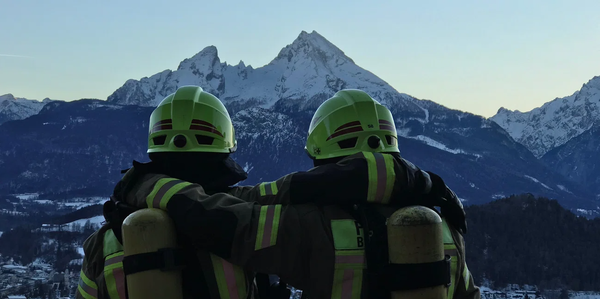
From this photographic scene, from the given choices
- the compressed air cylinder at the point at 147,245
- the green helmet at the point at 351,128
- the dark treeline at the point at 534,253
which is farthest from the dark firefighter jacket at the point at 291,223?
the dark treeline at the point at 534,253

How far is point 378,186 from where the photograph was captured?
400 centimetres

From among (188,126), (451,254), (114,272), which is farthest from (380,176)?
(114,272)

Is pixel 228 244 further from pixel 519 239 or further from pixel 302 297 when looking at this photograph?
pixel 519 239

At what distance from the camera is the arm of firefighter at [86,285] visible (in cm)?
465

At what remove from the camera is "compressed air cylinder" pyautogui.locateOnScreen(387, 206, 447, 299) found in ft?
12.4

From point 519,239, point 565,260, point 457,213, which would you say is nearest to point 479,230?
point 519,239

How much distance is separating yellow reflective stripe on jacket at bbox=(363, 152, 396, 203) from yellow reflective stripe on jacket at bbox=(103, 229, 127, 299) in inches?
74.5

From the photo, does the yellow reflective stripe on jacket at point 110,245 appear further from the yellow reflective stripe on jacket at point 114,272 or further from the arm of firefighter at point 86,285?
the arm of firefighter at point 86,285

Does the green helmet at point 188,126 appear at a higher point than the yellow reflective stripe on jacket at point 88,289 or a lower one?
higher

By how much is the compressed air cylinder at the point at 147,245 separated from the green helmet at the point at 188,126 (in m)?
1.02

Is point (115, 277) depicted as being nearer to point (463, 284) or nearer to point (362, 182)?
point (362, 182)

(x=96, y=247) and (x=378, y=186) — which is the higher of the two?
(x=378, y=186)

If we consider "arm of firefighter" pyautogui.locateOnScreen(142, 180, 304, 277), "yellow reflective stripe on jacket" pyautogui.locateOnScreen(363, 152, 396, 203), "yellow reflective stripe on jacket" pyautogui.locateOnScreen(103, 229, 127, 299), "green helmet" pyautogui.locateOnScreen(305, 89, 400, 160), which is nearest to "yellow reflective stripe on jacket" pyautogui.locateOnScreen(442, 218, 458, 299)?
"yellow reflective stripe on jacket" pyautogui.locateOnScreen(363, 152, 396, 203)

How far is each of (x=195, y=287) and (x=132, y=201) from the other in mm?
768
